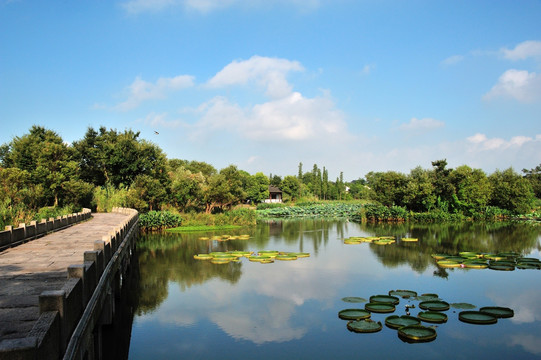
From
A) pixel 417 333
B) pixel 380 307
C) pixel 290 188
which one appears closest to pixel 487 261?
pixel 380 307

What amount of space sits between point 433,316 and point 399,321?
1.17 metres

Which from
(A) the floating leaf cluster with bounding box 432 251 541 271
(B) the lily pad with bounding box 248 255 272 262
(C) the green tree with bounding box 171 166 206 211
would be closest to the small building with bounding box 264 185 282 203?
(C) the green tree with bounding box 171 166 206 211

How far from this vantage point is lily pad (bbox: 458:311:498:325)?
10672 millimetres

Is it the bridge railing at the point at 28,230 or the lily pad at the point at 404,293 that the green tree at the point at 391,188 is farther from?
the bridge railing at the point at 28,230

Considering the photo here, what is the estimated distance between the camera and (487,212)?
4481 centimetres

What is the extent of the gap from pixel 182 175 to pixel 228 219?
696 centimetres

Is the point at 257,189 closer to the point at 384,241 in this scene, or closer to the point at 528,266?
the point at 384,241

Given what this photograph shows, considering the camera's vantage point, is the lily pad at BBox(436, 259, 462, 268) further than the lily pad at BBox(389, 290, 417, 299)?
Yes

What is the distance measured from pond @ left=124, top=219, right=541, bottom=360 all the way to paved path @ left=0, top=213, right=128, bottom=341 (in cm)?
267

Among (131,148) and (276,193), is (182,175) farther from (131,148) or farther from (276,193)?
(276,193)

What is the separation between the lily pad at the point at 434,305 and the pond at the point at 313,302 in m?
0.23

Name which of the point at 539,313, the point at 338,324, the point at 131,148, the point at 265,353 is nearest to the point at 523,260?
the point at 539,313

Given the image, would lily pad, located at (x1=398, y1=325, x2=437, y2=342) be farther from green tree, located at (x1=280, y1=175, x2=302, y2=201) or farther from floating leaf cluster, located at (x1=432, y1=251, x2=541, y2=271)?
green tree, located at (x1=280, y1=175, x2=302, y2=201)

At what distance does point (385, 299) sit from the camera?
40.2 ft
